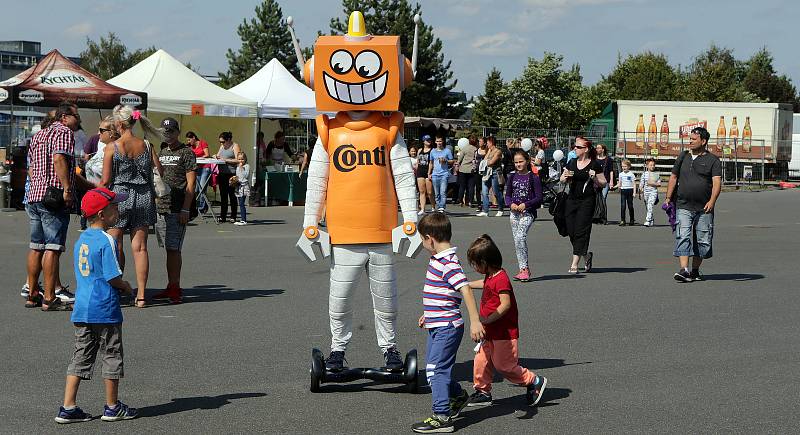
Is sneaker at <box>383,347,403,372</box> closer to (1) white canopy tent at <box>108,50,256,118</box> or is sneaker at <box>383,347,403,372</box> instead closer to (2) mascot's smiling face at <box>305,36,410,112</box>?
(2) mascot's smiling face at <box>305,36,410,112</box>

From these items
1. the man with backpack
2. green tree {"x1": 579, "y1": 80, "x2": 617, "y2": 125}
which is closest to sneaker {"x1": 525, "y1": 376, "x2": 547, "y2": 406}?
the man with backpack

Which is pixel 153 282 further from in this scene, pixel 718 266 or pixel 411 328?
pixel 718 266

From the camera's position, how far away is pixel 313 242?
716 cm

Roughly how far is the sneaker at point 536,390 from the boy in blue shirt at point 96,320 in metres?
2.44

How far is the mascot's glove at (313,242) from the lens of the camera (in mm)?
7145

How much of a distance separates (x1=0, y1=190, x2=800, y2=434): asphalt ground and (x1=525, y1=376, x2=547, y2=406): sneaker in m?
0.09

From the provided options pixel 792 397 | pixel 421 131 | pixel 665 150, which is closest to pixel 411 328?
pixel 792 397

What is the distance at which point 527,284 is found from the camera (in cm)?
1227

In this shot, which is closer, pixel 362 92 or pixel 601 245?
pixel 362 92

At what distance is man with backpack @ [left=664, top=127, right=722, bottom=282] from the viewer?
1248 centimetres

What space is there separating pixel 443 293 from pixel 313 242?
1326 mm

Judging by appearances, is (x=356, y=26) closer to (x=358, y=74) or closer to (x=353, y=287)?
(x=358, y=74)

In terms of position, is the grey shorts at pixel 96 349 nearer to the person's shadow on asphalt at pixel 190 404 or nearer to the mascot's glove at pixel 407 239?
the person's shadow on asphalt at pixel 190 404

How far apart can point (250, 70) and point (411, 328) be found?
72017 mm
